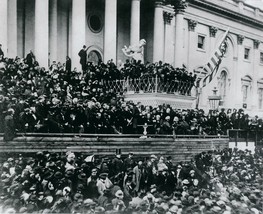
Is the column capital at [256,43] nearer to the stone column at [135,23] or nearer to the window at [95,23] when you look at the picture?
the stone column at [135,23]

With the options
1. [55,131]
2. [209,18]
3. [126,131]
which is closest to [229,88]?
[209,18]

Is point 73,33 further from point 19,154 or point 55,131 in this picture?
point 19,154

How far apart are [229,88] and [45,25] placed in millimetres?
25687

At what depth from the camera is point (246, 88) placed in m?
47.8

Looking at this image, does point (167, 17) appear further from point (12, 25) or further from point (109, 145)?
point (109, 145)

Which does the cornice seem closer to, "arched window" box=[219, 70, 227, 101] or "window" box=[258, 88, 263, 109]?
"arched window" box=[219, 70, 227, 101]

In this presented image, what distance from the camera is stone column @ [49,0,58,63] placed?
89.0 ft

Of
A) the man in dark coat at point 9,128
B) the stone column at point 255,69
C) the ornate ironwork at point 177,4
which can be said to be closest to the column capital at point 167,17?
the ornate ironwork at point 177,4

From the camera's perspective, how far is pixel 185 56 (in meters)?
38.1

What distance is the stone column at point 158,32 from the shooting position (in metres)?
32.8

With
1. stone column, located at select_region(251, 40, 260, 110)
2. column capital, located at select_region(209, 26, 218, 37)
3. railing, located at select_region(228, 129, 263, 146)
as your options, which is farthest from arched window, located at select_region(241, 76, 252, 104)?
railing, located at select_region(228, 129, 263, 146)

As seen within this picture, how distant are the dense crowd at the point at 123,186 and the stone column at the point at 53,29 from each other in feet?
48.5

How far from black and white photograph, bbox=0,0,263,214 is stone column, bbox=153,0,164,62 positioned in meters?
0.08

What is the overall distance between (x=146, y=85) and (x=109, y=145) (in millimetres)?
7873
